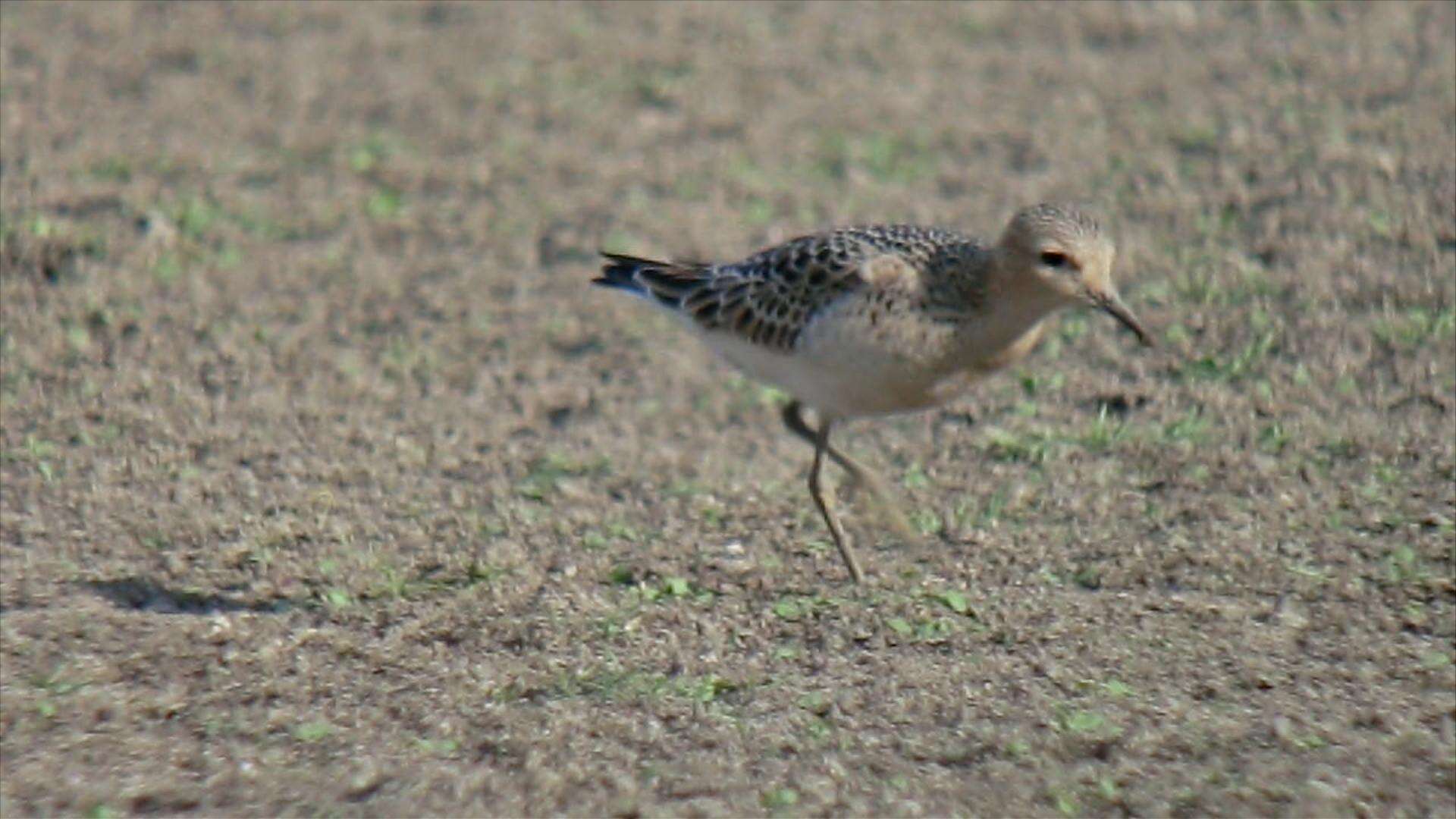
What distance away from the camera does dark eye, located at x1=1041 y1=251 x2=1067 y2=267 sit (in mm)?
6527

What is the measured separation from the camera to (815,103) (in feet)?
38.3

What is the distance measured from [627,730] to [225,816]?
1127mm

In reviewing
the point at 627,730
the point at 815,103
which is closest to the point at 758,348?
the point at 627,730

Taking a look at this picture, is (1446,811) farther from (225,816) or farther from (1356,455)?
(225,816)

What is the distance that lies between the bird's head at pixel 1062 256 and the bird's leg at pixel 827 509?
2.96 feet

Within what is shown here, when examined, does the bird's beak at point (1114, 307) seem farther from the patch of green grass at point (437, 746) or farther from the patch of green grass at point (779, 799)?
the patch of green grass at point (437, 746)

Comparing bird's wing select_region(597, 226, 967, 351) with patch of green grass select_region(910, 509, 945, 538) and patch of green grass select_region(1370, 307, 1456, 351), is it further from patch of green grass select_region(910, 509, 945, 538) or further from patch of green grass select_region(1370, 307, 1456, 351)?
patch of green grass select_region(1370, 307, 1456, 351)

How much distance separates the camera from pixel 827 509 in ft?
23.0

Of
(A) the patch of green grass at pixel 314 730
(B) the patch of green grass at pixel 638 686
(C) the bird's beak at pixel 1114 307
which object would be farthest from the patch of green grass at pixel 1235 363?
(A) the patch of green grass at pixel 314 730

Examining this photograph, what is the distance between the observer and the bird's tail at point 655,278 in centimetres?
744

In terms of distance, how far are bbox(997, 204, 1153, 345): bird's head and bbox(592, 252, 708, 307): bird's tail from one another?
1266 mm

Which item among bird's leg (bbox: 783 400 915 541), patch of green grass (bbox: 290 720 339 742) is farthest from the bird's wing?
patch of green grass (bbox: 290 720 339 742)

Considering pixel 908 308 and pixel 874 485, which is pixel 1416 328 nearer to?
pixel 874 485

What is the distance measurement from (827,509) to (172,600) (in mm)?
2131
